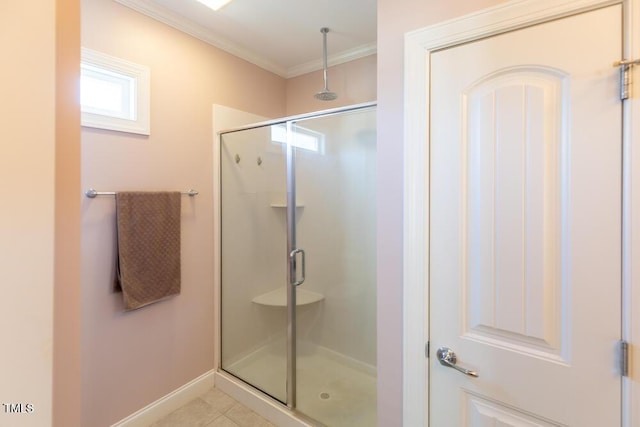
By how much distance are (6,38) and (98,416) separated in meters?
2.00

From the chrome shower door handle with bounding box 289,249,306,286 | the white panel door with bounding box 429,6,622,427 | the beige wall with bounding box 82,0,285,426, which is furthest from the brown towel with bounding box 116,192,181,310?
the white panel door with bounding box 429,6,622,427

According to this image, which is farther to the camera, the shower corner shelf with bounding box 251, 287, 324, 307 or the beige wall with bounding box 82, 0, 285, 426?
the shower corner shelf with bounding box 251, 287, 324, 307

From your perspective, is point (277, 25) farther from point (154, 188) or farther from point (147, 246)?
point (147, 246)

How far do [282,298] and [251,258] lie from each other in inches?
17.7

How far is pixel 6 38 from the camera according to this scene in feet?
1.83

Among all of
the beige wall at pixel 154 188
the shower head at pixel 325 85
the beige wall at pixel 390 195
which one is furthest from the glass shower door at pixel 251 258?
the beige wall at pixel 390 195

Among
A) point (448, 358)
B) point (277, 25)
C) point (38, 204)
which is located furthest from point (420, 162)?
point (277, 25)

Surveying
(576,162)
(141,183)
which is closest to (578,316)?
(576,162)

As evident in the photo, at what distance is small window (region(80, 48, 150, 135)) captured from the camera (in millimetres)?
1588

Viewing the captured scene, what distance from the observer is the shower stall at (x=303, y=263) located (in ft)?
6.33

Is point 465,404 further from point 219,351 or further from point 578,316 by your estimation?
point 219,351

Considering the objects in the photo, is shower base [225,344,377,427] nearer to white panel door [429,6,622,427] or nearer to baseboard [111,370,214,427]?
baseboard [111,370,214,427]

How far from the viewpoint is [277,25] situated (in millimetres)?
2039

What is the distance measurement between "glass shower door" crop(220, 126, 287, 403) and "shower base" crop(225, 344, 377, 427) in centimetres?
1
